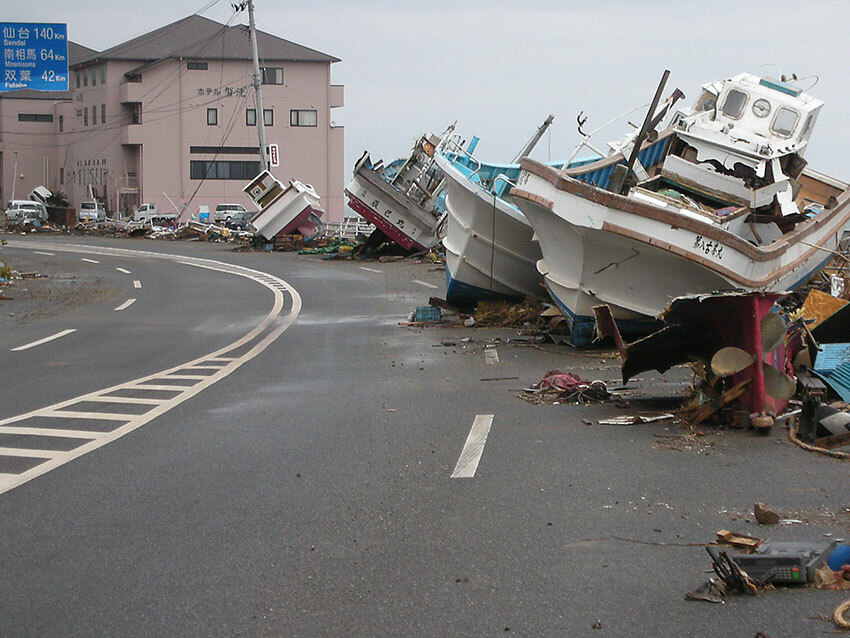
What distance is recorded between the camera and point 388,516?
650 centimetres

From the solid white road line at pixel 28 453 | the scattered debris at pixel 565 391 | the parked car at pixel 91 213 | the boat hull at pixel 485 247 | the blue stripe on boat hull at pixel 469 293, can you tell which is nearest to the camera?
the solid white road line at pixel 28 453

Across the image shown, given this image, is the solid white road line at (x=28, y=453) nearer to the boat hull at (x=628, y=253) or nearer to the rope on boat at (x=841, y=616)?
the rope on boat at (x=841, y=616)

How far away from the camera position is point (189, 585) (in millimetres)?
5250

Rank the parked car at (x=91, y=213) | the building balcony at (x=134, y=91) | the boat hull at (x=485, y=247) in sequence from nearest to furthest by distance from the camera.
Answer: the boat hull at (x=485, y=247), the parked car at (x=91, y=213), the building balcony at (x=134, y=91)

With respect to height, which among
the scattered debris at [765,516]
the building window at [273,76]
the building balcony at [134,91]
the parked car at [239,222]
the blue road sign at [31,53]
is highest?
the building window at [273,76]

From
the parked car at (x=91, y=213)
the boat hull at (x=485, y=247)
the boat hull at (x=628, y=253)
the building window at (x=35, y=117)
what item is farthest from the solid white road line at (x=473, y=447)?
the building window at (x=35, y=117)

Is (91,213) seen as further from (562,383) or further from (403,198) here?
(562,383)

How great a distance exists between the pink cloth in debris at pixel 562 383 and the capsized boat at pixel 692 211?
3.05 meters

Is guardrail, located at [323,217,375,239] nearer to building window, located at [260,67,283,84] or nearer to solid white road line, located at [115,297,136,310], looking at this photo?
building window, located at [260,67,283,84]

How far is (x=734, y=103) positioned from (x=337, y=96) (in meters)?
65.3

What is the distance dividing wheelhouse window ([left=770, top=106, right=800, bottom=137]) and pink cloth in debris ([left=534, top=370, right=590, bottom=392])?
30.4 ft

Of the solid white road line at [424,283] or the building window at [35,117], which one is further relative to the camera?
the building window at [35,117]

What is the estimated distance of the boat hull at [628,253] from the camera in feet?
45.0

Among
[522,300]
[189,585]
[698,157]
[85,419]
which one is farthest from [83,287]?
[189,585]
